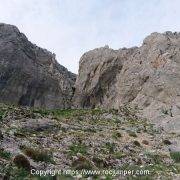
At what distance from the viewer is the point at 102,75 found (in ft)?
235

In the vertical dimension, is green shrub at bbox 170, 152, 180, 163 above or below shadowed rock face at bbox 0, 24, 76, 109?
below

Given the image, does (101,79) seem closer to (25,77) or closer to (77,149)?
(25,77)

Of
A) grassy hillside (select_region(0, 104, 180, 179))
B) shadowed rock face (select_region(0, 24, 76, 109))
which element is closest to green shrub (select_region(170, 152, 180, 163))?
grassy hillside (select_region(0, 104, 180, 179))

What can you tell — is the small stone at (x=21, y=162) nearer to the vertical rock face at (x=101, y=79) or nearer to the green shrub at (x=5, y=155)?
the green shrub at (x=5, y=155)

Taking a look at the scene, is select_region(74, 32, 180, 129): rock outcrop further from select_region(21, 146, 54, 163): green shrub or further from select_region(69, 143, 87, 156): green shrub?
select_region(21, 146, 54, 163): green shrub

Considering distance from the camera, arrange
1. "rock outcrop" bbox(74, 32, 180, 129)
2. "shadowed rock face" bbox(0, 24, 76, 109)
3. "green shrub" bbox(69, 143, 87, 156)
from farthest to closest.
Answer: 1. "shadowed rock face" bbox(0, 24, 76, 109)
2. "rock outcrop" bbox(74, 32, 180, 129)
3. "green shrub" bbox(69, 143, 87, 156)

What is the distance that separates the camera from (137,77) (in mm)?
62812

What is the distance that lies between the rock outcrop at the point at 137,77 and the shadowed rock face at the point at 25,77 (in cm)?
453

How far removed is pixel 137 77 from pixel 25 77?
15.0 meters

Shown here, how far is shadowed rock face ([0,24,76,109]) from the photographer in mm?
64938

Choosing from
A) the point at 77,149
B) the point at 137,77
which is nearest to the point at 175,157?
the point at 77,149

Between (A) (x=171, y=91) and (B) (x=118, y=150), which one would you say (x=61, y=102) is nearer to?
(A) (x=171, y=91)

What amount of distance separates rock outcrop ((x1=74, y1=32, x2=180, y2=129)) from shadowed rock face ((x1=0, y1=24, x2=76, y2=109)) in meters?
4.53

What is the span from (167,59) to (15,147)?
1524 inches
